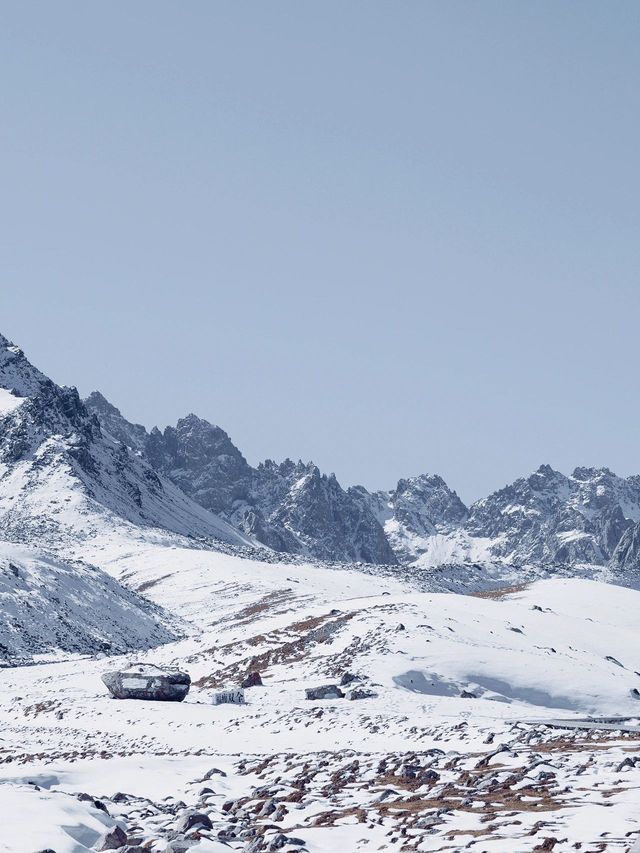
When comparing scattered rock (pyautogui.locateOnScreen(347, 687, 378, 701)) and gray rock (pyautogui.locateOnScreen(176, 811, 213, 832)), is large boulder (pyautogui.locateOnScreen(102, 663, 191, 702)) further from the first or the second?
gray rock (pyautogui.locateOnScreen(176, 811, 213, 832))

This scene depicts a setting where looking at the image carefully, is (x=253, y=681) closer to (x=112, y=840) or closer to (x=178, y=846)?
(x=112, y=840)

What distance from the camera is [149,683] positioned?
4538 cm

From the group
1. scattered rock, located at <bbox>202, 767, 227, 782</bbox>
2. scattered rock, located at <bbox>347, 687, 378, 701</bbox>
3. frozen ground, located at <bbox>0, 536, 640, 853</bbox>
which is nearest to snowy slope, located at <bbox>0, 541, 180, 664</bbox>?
frozen ground, located at <bbox>0, 536, 640, 853</bbox>

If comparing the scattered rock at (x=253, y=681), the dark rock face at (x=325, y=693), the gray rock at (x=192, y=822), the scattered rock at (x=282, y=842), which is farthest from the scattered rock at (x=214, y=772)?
the scattered rock at (x=253, y=681)

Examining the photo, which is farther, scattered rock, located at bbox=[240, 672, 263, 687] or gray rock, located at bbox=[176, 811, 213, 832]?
scattered rock, located at bbox=[240, 672, 263, 687]

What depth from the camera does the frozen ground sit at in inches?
598

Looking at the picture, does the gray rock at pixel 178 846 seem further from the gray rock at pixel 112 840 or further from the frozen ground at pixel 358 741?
the gray rock at pixel 112 840

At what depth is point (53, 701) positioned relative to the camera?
47.8m

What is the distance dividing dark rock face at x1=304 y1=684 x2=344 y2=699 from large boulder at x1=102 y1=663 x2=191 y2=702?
683 centimetres

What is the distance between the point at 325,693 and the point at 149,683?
9.02m

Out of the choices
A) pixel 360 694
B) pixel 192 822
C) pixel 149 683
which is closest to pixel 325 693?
pixel 360 694

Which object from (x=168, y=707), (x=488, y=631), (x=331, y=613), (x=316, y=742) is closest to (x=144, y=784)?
(x=316, y=742)

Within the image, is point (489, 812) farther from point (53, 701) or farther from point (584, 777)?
point (53, 701)

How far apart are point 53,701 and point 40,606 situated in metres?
35.4
